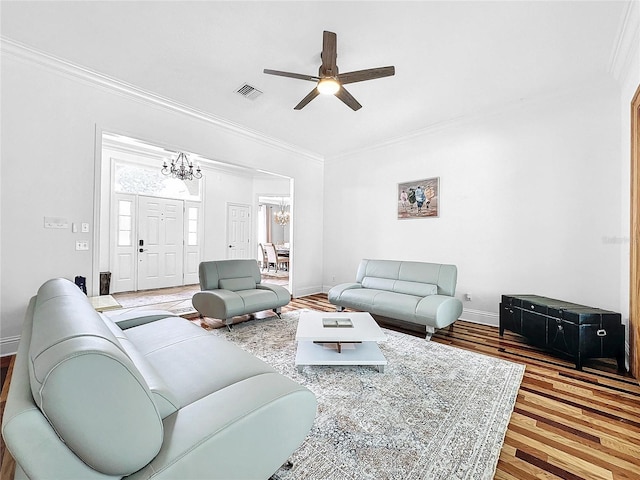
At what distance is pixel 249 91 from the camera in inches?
139

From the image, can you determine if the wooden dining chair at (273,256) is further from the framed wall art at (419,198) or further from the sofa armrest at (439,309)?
the sofa armrest at (439,309)

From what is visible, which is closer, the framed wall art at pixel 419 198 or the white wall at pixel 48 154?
the white wall at pixel 48 154

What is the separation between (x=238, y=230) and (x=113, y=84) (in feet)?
14.8

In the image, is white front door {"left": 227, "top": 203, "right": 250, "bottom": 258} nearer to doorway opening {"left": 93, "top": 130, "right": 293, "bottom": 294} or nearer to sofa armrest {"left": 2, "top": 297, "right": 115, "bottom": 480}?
doorway opening {"left": 93, "top": 130, "right": 293, "bottom": 294}

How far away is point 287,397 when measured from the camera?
1204mm

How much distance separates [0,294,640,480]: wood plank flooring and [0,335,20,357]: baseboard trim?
1040mm

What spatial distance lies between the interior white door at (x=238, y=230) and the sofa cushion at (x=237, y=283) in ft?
10.9

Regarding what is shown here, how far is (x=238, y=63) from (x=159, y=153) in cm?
409

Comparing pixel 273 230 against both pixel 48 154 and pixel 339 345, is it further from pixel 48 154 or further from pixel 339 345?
pixel 339 345

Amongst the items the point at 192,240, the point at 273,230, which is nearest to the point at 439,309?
the point at 192,240

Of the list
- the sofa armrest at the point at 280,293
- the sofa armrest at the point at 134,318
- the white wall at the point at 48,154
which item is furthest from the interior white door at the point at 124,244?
the sofa armrest at the point at 134,318

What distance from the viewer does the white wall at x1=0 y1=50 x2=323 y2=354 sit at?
2795mm

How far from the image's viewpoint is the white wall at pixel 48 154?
2795 millimetres

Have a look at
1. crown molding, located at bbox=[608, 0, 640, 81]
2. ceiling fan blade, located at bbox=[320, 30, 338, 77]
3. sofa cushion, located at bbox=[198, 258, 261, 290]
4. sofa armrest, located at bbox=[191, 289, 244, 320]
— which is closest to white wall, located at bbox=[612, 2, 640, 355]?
crown molding, located at bbox=[608, 0, 640, 81]
